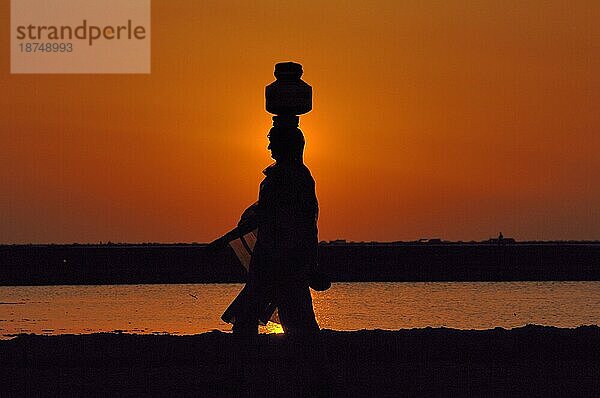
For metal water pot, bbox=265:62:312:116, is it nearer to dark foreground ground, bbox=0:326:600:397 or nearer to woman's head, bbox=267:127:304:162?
woman's head, bbox=267:127:304:162

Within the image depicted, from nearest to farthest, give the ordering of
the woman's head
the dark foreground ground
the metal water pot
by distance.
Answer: the metal water pot
the woman's head
the dark foreground ground

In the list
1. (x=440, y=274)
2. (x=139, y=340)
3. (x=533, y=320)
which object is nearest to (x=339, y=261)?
(x=440, y=274)

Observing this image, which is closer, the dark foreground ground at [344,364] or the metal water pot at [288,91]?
the metal water pot at [288,91]

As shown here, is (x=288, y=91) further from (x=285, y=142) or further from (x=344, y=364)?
(x=344, y=364)

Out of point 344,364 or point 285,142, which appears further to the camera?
point 344,364

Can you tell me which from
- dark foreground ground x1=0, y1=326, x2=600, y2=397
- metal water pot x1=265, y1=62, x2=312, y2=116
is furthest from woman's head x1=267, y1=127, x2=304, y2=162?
dark foreground ground x1=0, y1=326, x2=600, y2=397

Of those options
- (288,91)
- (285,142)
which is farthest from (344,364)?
(288,91)

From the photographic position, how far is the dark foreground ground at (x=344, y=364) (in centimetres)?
1069

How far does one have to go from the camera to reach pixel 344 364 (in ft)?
40.8

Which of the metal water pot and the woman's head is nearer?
the metal water pot

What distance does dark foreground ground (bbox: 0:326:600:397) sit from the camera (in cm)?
1069

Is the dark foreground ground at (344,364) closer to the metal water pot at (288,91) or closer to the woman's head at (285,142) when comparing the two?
the woman's head at (285,142)

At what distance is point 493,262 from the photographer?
115938 millimetres

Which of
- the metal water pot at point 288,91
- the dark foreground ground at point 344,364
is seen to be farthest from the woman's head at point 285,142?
the dark foreground ground at point 344,364
